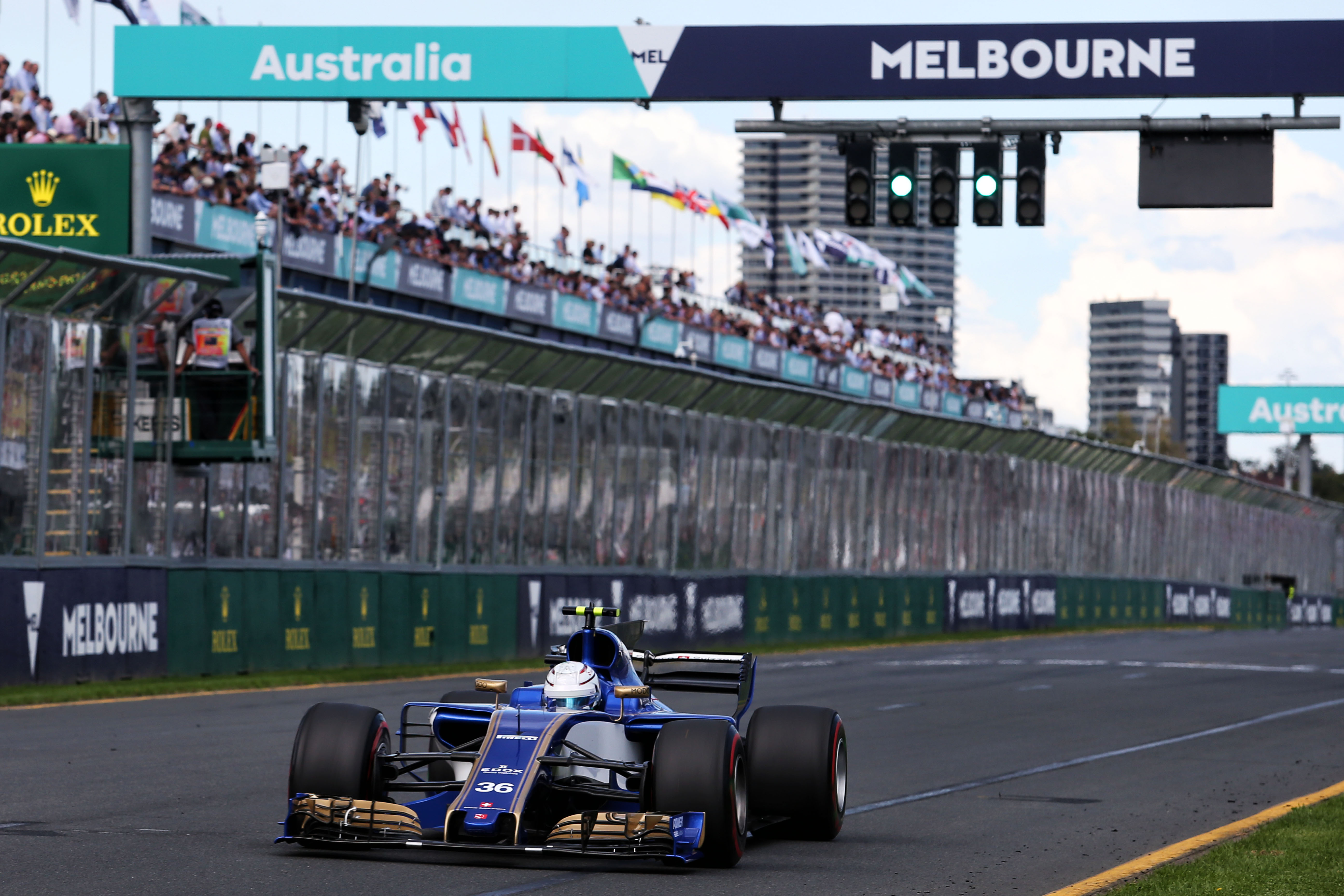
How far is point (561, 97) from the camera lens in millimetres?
20484

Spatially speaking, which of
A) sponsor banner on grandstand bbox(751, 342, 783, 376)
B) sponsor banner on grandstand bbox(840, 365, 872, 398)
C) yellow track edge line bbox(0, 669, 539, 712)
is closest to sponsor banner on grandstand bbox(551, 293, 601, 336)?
sponsor banner on grandstand bbox(751, 342, 783, 376)

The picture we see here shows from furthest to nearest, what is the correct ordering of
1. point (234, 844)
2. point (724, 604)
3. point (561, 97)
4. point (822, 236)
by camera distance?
point (822, 236) → point (724, 604) → point (561, 97) → point (234, 844)

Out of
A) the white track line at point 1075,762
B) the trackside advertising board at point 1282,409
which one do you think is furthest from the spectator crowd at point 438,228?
the trackside advertising board at point 1282,409

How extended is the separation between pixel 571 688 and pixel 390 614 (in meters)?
16.0

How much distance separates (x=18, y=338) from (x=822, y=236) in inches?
1481

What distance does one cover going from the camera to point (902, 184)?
723 inches

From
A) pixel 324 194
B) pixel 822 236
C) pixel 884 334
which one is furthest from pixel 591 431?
pixel 884 334

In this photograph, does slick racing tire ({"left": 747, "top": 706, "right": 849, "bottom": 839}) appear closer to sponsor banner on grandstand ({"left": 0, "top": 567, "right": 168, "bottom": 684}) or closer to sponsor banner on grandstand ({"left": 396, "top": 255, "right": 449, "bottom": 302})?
sponsor banner on grandstand ({"left": 0, "top": 567, "right": 168, "bottom": 684})

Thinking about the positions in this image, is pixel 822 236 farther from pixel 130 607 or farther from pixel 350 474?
pixel 130 607

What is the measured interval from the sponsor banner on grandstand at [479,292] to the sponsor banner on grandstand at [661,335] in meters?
6.97

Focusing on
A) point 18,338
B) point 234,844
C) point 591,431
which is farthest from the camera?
point 591,431

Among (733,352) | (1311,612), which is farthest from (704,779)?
(1311,612)

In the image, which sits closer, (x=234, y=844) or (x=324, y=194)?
(x=234, y=844)

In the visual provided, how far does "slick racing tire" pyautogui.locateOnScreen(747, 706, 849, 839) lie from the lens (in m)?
8.76
